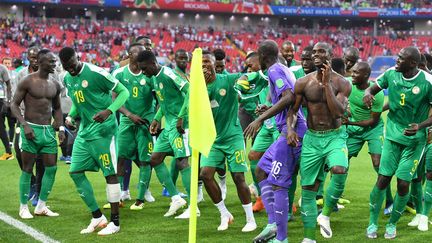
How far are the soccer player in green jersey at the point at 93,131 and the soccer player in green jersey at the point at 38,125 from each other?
2.74ft

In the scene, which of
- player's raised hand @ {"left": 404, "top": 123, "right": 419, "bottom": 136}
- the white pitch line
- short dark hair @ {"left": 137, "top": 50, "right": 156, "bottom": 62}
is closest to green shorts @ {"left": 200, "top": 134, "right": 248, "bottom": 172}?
short dark hair @ {"left": 137, "top": 50, "right": 156, "bottom": 62}

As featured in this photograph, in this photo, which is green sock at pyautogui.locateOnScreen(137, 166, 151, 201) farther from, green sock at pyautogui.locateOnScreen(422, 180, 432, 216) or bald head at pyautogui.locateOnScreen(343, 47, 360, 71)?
green sock at pyautogui.locateOnScreen(422, 180, 432, 216)

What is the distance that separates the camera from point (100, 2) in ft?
200

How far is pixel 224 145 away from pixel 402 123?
2121 mm

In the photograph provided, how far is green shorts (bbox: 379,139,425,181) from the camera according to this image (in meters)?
7.71

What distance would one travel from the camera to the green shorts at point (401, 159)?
771 centimetres

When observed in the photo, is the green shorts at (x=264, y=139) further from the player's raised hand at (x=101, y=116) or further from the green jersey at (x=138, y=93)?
the player's raised hand at (x=101, y=116)

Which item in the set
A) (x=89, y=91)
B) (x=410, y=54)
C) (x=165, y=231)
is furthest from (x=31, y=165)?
(x=410, y=54)

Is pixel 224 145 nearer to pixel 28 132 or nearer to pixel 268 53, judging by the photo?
pixel 268 53

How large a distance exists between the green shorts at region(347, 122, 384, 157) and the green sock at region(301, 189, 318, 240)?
98.7 inches

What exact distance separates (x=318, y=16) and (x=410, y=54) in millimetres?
64423

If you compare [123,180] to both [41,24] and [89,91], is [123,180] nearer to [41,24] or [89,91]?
[89,91]

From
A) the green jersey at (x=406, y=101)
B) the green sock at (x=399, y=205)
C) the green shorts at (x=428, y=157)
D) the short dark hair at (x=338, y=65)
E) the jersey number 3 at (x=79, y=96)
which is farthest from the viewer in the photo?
the short dark hair at (x=338, y=65)

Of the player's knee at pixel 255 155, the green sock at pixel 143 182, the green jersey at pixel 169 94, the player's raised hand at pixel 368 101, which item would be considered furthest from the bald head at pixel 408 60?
the green sock at pixel 143 182
